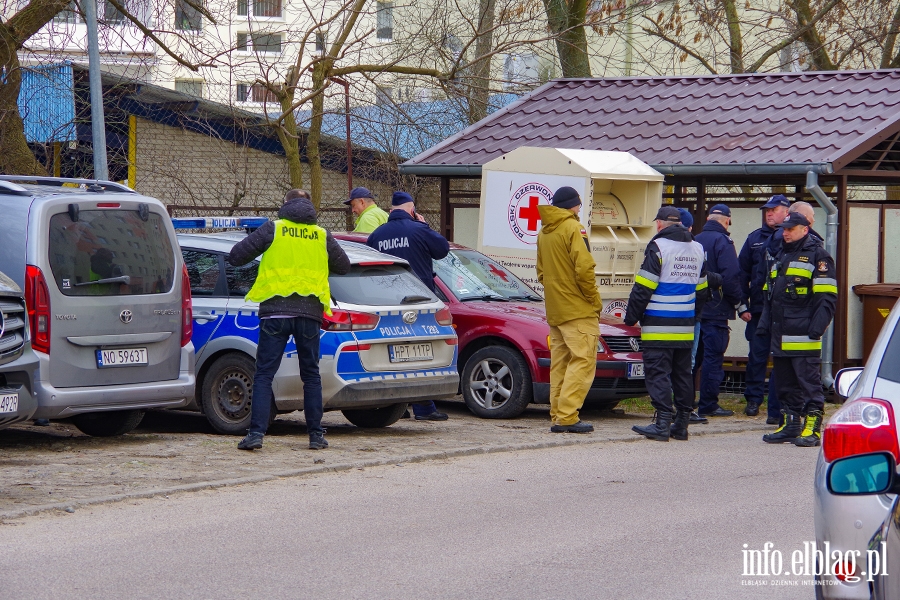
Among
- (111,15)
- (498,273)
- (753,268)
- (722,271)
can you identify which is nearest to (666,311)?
(722,271)

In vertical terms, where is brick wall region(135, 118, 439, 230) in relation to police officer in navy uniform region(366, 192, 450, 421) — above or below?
above

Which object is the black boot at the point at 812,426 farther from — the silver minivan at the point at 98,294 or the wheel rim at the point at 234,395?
the silver minivan at the point at 98,294

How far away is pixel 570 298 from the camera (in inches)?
407

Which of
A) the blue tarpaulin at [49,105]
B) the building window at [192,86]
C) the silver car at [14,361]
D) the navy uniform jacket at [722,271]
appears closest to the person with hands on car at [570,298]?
the navy uniform jacket at [722,271]

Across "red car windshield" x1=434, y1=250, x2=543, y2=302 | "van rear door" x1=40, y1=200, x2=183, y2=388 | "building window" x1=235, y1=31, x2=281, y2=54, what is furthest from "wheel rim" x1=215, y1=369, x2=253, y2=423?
"building window" x1=235, y1=31, x2=281, y2=54

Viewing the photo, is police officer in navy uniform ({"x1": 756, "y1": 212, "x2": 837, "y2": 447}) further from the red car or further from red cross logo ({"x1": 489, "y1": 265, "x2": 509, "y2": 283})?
red cross logo ({"x1": 489, "y1": 265, "x2": 509, "y2": 283})

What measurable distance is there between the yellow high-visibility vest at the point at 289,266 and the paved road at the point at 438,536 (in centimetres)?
137

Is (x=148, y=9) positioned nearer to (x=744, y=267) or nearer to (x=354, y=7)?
(x=354, y=7)

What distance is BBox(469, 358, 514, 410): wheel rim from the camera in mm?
11398

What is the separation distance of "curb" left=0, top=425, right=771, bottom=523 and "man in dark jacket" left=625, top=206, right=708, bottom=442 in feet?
1.46

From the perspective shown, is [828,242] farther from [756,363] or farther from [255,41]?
[255,41]

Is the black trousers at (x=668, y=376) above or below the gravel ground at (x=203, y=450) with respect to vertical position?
above

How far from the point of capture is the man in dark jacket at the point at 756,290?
38.9 feet

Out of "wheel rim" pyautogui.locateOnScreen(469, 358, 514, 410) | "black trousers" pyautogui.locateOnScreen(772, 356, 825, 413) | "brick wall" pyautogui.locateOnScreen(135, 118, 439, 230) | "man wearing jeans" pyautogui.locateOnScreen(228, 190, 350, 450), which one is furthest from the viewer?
"brick wall" pyautogui.locateOnScreen(135, 118, 439, 230)
